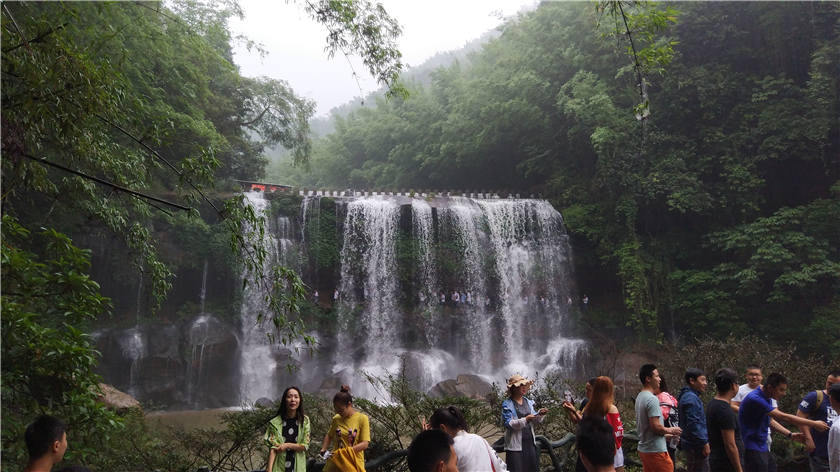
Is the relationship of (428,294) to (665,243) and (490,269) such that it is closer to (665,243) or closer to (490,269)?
(490,269)

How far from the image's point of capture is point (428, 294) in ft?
55.2

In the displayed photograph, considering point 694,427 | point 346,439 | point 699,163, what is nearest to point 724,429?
point 694,427

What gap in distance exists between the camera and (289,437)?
362 cm

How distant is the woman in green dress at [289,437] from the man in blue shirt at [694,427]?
8.73 ft

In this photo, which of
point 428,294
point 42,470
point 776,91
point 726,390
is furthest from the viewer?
point 428,294

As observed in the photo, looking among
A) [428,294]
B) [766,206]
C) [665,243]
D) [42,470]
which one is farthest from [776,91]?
[42,470]

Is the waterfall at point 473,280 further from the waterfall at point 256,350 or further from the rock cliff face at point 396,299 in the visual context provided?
the waterfall at point 256,350

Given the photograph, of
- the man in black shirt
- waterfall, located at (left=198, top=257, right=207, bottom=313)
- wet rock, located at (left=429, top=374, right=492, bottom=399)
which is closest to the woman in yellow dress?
the man in black shirt

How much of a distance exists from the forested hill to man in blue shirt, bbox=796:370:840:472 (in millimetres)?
9822

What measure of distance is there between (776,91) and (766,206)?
3.32m

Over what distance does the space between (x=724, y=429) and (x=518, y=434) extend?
136cm

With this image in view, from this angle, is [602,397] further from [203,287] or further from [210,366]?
[203,287]

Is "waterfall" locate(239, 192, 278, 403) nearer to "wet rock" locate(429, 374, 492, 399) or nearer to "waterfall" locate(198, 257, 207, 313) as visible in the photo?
"waterfall" locate(198, 257, 207, 313)

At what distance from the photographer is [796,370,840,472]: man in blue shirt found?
390cm
